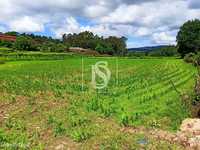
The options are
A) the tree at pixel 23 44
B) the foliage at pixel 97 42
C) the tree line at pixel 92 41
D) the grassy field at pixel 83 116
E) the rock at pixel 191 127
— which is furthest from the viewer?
the foliage at pixel 97 42

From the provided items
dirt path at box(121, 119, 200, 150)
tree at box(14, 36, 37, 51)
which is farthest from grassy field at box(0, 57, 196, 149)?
tree at box(14, 36, 37, 51)

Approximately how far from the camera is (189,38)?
95.2 m

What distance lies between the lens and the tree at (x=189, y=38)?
94.4 meters

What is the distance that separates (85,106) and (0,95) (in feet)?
18.8

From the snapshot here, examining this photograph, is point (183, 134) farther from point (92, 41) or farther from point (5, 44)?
point (92, 41)

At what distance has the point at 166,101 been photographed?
803 inches

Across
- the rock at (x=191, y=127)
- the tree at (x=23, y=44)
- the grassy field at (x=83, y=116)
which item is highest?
the tree at (x=23, y=44)

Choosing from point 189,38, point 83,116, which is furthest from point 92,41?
point 83,116

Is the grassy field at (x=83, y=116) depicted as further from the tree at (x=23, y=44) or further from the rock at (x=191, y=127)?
the tree at (x=23, y=44)

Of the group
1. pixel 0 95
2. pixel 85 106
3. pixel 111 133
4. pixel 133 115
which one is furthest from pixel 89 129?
pixel 0 95

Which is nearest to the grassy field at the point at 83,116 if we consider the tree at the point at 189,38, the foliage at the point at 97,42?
the tree at the point at 189,38

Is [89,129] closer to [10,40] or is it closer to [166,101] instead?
[166,101]

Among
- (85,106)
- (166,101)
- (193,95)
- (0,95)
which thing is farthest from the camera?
(0,95)

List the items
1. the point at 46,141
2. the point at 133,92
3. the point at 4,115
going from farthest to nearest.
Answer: the point at 133,92
the point at 4,115
the point at 46,141
